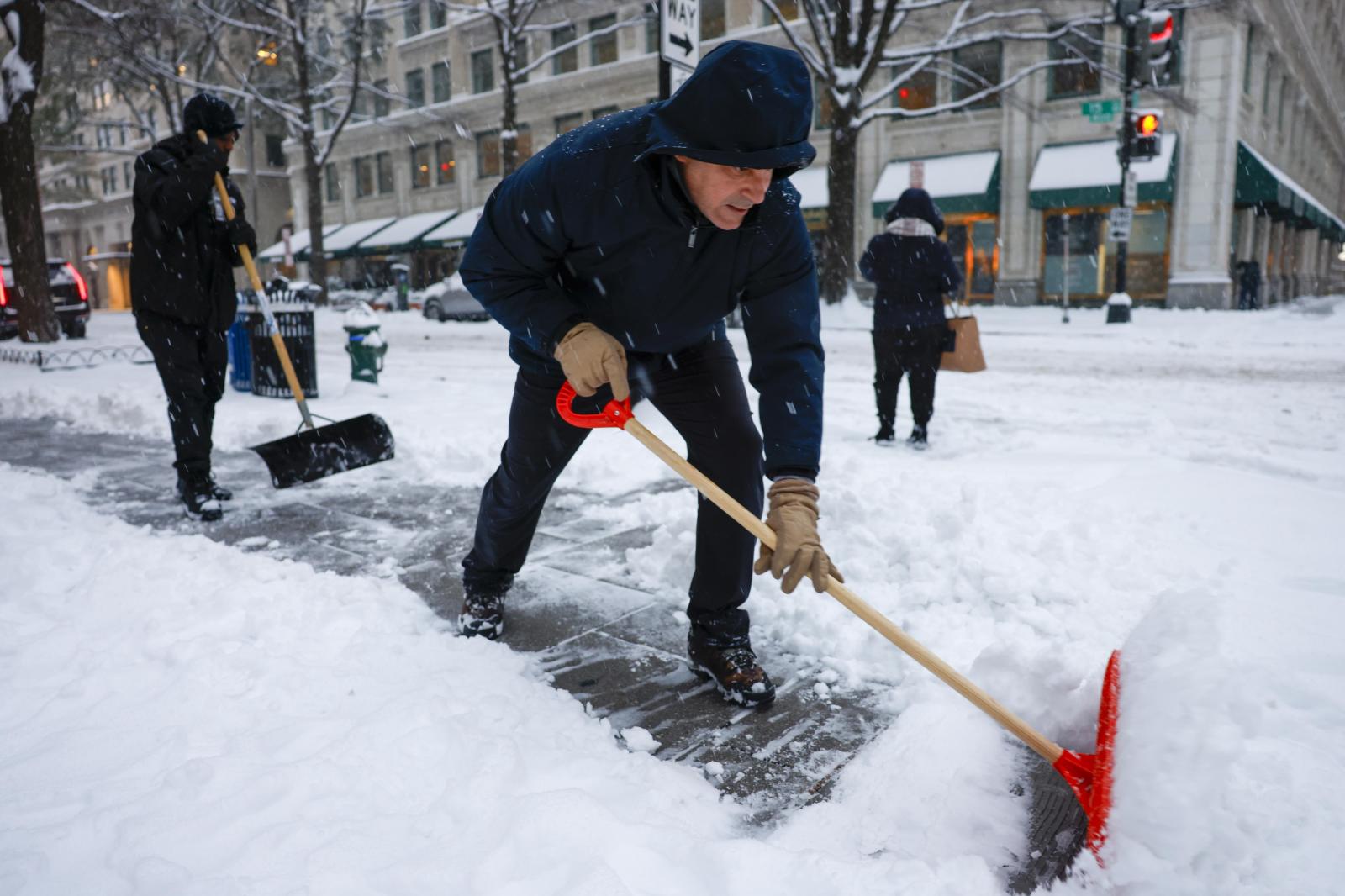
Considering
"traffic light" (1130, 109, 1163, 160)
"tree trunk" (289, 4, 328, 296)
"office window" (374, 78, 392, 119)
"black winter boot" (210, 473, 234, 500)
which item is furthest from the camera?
"office window" (374, 78, 392, 119)

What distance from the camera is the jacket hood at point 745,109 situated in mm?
2105

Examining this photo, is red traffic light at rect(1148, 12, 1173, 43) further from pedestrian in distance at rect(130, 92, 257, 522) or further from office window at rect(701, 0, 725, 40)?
office window at rect(701, 0, 725, 40)

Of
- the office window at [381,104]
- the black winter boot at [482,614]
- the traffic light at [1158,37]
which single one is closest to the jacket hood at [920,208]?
the black winter boot at [482,614]

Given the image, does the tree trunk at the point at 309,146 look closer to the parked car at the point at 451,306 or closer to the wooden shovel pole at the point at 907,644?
the parked car at the point at 451,306

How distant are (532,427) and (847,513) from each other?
1.76 metres

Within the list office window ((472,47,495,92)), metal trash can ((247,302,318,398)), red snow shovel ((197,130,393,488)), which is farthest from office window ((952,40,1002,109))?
red snow shovel ((197,130,393,488))

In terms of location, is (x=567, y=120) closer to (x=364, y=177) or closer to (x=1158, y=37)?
(x=364, y=177)

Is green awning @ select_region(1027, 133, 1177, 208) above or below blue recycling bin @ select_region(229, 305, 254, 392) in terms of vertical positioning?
above

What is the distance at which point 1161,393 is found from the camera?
8.54 metres

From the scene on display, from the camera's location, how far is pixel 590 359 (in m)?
2.45

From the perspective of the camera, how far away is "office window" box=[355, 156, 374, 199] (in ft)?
129

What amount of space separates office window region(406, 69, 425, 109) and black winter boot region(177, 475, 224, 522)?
36.0 metres

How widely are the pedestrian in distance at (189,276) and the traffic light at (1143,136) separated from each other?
52.5 ft

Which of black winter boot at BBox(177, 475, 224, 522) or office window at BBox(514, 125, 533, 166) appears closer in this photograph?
black winter boot at BBox(177, 475, 224, 522)
